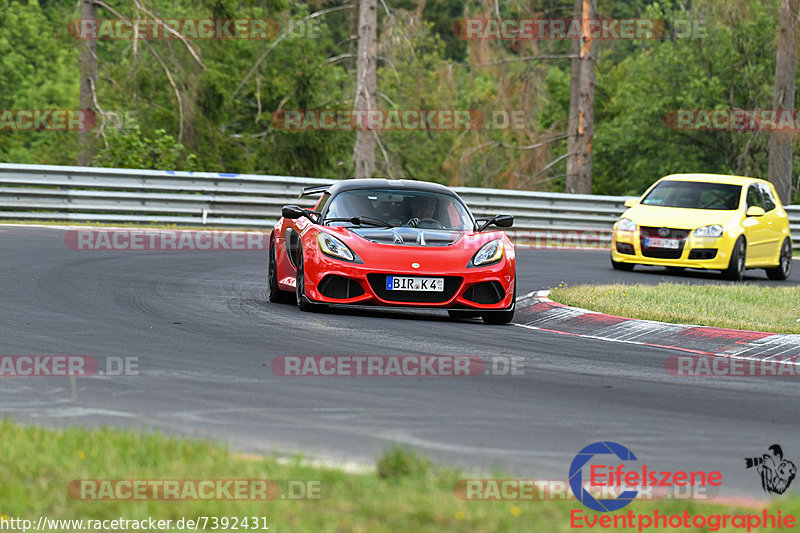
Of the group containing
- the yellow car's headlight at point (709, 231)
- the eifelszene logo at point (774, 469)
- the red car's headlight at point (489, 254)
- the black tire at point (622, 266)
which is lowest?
the black tire at point (622, 266)

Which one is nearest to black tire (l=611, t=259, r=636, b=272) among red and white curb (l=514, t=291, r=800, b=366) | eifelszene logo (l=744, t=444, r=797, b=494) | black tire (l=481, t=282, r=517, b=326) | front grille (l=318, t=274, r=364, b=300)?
red and white curb (l=514, t=291, r=800, b=366)

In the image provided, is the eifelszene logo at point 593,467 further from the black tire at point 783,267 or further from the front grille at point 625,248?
the black tire at point 783,267

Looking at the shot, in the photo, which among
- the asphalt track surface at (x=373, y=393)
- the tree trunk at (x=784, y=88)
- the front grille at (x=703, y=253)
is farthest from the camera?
the tree trunk at (x=784, y=88)

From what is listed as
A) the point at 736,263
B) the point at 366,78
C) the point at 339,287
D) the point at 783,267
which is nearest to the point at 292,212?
the point at 339,287

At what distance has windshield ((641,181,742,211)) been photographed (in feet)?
68.0

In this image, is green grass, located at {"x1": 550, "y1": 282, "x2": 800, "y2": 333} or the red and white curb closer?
the red and white curb

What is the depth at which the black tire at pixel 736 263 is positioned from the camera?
19.7 meters

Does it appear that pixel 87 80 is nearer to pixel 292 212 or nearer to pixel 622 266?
pixel 622 266

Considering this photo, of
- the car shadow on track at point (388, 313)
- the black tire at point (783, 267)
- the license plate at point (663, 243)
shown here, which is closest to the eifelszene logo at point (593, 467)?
the car shadow on track at point (388, 313)

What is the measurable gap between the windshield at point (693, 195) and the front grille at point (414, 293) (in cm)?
959

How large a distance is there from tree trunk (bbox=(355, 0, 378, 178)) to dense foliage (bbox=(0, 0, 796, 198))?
1.35ft

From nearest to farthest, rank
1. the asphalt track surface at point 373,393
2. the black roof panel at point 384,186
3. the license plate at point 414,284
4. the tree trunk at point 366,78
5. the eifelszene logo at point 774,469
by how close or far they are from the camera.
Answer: the eifelszene logo at point 774,469 → the asphalt track surface at point 373,393 → the license plate at point 414,284 → the black roof panel at point 384,186 → the tree trunk at point 366,78

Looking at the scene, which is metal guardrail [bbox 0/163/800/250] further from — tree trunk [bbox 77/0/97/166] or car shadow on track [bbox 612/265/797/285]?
tree trunk [bbox 77/0/97/166]

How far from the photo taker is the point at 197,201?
2478 cm
